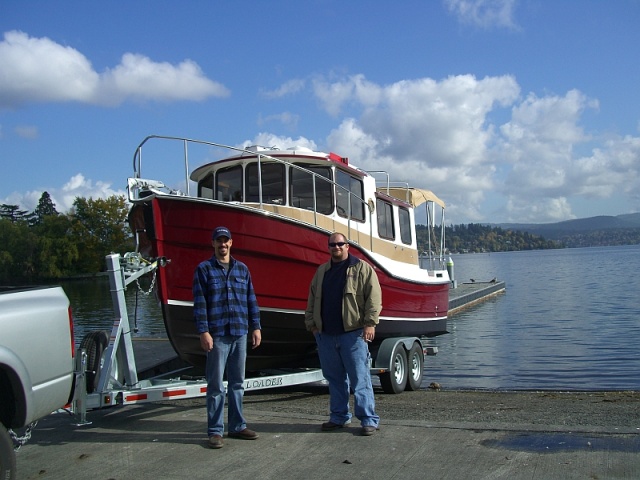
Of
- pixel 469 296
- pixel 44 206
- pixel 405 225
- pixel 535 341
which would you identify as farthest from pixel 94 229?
pixel 405 225

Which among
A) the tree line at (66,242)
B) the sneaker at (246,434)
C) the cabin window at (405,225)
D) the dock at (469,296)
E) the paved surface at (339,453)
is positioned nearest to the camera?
the paved surface at (339,453)

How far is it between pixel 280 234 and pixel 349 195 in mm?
1848

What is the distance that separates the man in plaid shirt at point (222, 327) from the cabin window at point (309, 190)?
12.4ft

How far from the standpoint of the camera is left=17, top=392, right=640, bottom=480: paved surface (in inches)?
180

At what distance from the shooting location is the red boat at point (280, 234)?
7508 millimetres

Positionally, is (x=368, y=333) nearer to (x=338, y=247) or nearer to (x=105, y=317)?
(x=338, y=247)

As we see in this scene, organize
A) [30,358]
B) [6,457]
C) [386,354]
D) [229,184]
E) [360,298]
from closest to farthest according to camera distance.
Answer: [6,457], [30,358], [360,298], [386,354], [229,184]

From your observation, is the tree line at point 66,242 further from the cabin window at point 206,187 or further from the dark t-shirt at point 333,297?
the dark t-shirt at point 333,297

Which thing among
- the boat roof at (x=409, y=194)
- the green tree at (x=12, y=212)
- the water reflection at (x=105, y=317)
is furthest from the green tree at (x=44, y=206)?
the boat roof at (x=409, y=194)

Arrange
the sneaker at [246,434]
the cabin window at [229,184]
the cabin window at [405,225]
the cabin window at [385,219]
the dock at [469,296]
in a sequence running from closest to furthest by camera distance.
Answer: the sneaker at [246,434], the cabin window at [229,184], the cabin window at [385,219], the cabin window at [405,225], the dock at [469,296]

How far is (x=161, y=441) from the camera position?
5.64m

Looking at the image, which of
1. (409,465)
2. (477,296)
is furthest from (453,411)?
(477,296)

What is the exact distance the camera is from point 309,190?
371 inches

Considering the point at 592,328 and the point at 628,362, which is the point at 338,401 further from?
the point at 592,328
